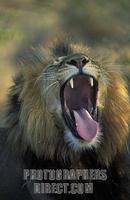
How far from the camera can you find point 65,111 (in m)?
3.76

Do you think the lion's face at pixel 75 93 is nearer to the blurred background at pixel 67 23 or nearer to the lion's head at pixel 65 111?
the lion's head at pixel 65 111

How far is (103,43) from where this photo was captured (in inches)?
238

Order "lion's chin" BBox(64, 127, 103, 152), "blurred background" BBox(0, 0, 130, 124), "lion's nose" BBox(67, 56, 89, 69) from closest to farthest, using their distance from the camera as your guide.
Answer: "lion's nose" BBox(67, 56, 89, 69)
"lion's chin" BBox(64, 127, 103, 152)
"blurred background" BBox(0, 0, 130, 124)

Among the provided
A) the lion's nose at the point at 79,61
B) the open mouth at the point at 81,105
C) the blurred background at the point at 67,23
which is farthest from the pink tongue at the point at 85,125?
the blurred background at the point at 67,23

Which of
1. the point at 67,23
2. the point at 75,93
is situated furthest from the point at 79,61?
the point at 67,23

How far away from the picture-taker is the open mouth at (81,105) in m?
3.71

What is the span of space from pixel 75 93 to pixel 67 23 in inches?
105

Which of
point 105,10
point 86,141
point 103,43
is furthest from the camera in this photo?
point 105,10

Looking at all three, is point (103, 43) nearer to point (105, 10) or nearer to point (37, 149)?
point (105, 10)

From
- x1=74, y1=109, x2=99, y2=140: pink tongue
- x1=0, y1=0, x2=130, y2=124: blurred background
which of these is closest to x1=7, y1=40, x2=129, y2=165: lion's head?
x1=74, y1=109, x2=99, y2=140: pink tongue

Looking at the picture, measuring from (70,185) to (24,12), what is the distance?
2888 millimetres

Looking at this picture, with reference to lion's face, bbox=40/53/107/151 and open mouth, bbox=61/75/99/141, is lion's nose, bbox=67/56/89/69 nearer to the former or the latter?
lion's face, bbox=40/53/107/151

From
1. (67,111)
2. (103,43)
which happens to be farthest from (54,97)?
(103,43)

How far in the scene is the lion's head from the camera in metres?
3.71
